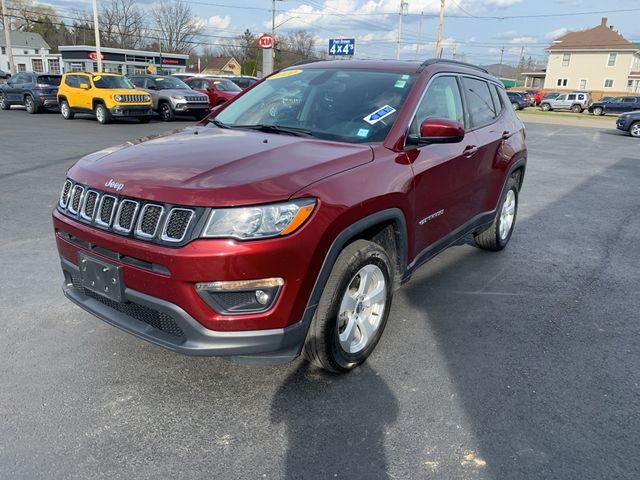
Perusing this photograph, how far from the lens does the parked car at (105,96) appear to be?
57.9 feet

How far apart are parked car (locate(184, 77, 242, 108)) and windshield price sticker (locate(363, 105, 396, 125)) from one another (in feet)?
59.5

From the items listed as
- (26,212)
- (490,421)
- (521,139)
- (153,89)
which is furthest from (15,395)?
(153,89)

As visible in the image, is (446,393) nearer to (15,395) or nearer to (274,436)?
(274,436)

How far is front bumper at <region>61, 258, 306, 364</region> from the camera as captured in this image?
2514 millimetres

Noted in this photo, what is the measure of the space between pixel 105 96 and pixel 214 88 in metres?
4.73

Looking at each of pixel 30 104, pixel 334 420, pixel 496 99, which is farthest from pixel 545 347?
pixel 30 104

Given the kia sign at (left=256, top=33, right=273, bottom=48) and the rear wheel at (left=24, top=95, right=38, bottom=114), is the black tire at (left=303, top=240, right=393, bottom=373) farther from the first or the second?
the kia sign at (left=256, top=33, right=273, bottom=48)

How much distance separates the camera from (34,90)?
70.2 feet

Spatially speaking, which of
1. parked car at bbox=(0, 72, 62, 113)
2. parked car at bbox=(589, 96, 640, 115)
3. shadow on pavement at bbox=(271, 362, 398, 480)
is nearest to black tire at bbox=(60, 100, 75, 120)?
parked car at bbox=(0, 72, 62, 113)

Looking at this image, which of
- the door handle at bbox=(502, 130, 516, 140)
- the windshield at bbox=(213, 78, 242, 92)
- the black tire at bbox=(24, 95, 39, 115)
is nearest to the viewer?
the door handle at bbox=(502, 130, 516, 140)

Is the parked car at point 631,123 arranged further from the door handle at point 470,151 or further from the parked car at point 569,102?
the parked car at point 569,102

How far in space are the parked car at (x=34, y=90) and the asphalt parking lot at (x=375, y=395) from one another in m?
19.3

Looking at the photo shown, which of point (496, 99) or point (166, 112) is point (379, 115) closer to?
point (496, 99)

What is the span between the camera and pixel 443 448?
256 cm
